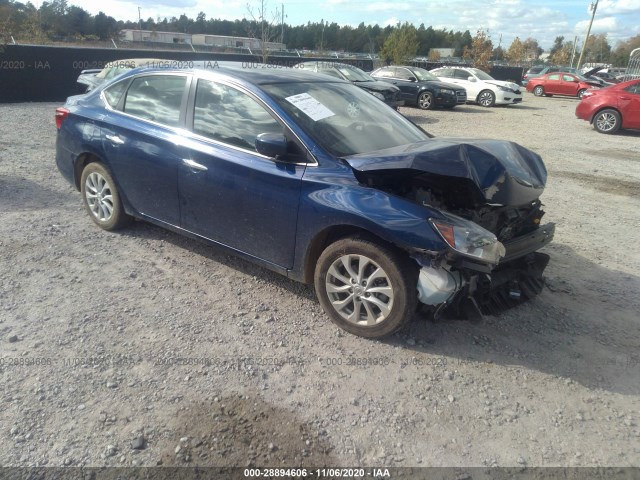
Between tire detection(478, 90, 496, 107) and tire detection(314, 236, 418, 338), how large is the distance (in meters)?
20.0

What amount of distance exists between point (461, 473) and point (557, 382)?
1.12 metres

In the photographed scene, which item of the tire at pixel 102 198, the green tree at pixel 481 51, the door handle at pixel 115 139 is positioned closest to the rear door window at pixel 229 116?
the door handle at pixel 115 139

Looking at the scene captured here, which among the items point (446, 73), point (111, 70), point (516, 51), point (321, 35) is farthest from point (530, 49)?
point (111, 70)

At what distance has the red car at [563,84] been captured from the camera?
2752 cm

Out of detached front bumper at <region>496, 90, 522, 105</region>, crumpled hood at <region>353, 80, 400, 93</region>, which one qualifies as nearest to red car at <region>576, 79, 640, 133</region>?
crumpled hood at <region>353, 80, 400, 93</region>

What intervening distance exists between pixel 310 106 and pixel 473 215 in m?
1.52

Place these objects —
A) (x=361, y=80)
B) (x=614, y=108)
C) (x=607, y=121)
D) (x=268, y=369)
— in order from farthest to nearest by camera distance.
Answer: (x=361, y=80) → (x=607, y=121) → (x=614, y=108) → (x=268, y=369)

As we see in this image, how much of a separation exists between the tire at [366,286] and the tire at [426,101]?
16358 mm

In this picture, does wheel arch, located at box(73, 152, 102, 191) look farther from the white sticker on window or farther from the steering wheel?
the steering wheel

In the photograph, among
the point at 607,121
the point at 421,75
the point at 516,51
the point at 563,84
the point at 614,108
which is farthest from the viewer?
the point at 516,51

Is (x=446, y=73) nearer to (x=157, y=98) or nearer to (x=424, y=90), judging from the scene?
(x=424, y=90)

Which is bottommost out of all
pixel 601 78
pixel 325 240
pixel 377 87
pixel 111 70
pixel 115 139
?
pixel 325 240

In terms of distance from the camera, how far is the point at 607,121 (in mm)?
14203

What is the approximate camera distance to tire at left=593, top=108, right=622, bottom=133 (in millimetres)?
13945
